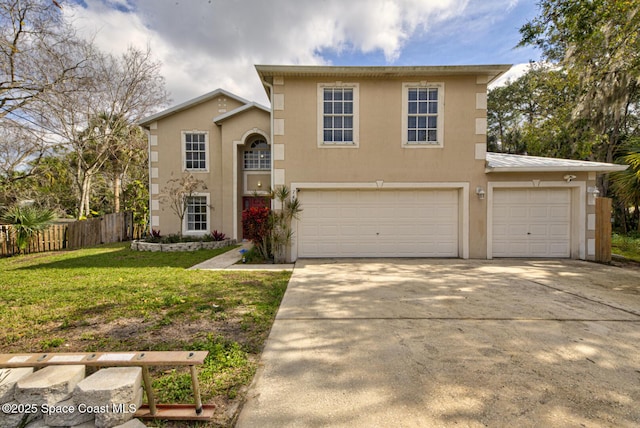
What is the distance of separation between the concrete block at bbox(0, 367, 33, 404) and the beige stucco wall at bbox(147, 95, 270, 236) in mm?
10728

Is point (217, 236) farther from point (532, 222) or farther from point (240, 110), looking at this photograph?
point (532, 222)

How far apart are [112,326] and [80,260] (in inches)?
275

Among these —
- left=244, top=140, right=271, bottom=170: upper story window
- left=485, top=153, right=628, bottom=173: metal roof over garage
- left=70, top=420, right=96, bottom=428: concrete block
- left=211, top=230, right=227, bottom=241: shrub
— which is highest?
left=244, top=140, right=271, bottom=170: upper story window

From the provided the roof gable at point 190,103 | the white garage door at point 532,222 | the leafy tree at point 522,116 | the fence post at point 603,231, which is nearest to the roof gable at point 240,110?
the roof gable at point 190,103

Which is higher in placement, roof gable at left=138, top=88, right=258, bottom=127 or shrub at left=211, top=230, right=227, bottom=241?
roof gable at left=138, top=88, right=258, bottom=127

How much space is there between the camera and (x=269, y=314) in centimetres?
429

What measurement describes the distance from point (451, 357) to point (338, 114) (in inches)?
284

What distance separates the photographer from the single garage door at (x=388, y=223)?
8820mm

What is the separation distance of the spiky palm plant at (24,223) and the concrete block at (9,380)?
11662 mm

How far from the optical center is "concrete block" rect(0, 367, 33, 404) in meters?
2.15

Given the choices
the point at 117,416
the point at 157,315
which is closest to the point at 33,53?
the point at 157,315

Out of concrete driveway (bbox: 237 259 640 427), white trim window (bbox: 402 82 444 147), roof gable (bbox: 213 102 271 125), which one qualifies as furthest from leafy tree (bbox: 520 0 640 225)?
roof gable (bbox: 213 102 271 125)

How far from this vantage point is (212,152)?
1310 centimetres

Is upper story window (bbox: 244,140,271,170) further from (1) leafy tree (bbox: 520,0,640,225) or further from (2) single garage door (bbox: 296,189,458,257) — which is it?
(1) leafy tree (bbox: 520,0,640,225)
